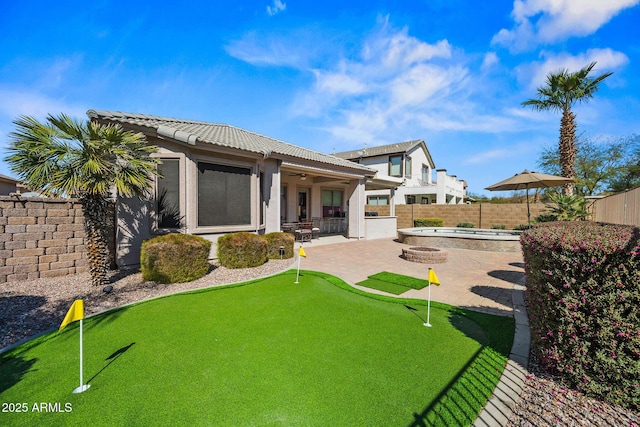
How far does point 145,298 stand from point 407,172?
2575 cm

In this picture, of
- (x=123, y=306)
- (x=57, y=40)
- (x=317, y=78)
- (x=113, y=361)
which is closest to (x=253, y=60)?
(x=317, y=78)

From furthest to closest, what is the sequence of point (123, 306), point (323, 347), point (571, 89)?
point (571, 89)
point (123, 306)
point (323, 347)

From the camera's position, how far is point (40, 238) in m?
7.00

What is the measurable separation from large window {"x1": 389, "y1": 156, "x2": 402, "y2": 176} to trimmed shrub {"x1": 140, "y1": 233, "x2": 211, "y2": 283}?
75.2 ft

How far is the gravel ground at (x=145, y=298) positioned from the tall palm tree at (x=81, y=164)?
77 cm

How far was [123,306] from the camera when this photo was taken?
5.41 metres

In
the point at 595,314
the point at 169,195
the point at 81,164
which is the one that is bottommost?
the point at 595,314

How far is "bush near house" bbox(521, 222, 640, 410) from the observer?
2566 mm

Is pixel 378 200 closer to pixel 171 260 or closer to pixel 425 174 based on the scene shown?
pixel 425 174

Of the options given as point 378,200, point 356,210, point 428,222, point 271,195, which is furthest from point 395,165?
point 271,195

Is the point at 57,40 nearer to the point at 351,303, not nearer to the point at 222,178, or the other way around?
the point at 222,178

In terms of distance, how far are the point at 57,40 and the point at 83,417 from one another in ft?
43.7

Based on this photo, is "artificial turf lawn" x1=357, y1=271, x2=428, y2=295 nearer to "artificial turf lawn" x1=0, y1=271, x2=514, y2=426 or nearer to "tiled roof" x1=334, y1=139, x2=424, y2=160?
"artificial turf lawn" x1=0, y1=271, x2=514, y2=426

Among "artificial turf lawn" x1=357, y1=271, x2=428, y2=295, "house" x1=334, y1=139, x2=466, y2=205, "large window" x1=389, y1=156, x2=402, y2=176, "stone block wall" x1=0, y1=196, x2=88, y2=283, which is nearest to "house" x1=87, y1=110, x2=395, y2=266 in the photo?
"stone block wall" x1=0, y1=196, x2=88, y2=283
